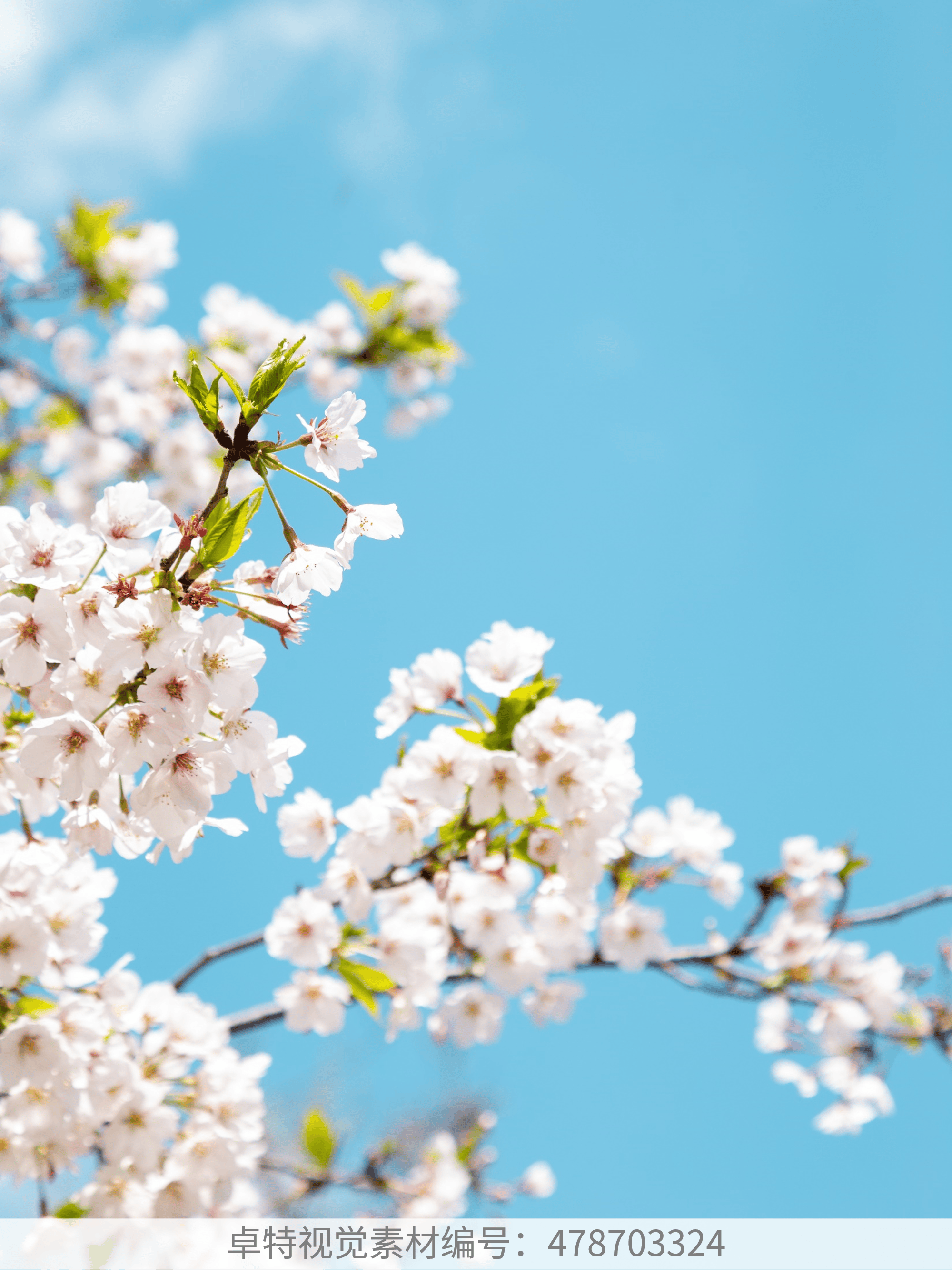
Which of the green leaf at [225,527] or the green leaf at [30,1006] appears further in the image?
the green leaf at [30,1006]

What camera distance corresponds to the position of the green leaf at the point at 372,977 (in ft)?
8.62

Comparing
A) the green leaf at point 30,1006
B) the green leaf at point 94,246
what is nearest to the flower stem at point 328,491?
the green leaf at point 30,1006

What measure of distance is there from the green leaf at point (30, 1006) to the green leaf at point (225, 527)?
1.37 metres

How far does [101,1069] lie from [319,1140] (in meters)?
1.51

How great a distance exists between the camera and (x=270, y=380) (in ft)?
4.42

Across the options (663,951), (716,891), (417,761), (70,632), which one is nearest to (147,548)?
(70,632)

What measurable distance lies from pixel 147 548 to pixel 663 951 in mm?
2620

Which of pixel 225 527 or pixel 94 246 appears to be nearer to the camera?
pixel 225 527

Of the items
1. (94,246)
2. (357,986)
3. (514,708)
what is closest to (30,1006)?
(357,986)

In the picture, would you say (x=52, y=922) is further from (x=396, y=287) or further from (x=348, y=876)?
(x=396, y=287)

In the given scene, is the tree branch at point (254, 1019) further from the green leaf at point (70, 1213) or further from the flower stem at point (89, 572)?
the flower stem at point (89, 572)

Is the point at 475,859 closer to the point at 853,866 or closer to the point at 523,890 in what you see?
the point at 523,890

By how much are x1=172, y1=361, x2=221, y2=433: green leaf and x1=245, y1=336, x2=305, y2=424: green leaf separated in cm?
7

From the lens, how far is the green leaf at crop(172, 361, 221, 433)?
138 centimetres
